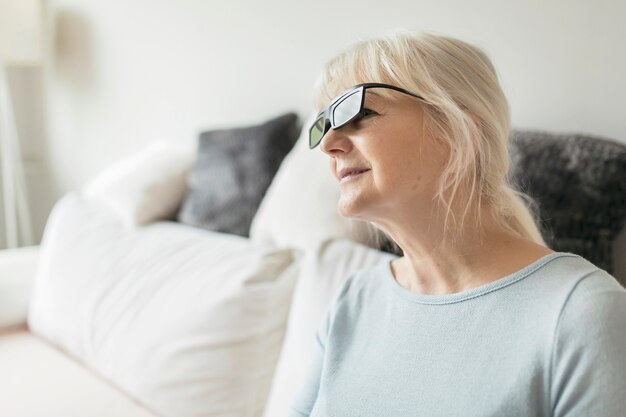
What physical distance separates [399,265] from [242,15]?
1.46m

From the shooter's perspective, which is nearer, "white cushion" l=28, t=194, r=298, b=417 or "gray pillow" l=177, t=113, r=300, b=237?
"white cushion" l=28, t=194, r=298, b=417

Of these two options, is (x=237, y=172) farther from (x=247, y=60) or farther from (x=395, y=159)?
→ (x=395, y=159)

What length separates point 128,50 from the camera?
115 inches

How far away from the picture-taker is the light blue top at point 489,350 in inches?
31.8

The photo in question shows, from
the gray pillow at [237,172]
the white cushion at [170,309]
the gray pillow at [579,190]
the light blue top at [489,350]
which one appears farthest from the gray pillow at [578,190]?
the gray pillow at [237,172]

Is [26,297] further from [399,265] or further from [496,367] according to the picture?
[496,367]

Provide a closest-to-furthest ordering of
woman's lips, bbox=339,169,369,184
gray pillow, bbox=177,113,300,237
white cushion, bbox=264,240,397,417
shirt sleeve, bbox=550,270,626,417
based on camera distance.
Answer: shirt sleeve, bbox=550,270,626,417, woman's lips, bbox=339,169,369,184, white cushion, bbox=264,240,397,417, gray pillow, bbox=177,113,300,237

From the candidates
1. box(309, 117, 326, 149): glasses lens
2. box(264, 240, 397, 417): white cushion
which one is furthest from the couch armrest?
box(309, 117, 326, 149): glasses lens

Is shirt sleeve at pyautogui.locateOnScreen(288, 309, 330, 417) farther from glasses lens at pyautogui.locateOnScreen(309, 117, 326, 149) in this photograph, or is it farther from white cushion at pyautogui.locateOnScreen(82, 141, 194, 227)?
white cushion at pyautogui.locateOnScreen(82, 141, 194, 227)

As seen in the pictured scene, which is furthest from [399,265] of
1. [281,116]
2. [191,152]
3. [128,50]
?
[128,50]

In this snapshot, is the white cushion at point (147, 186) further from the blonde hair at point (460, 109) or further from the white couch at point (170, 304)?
the blonde hair at point (460, 109)

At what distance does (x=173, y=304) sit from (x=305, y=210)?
0.41m

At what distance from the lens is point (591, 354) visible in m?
0.80

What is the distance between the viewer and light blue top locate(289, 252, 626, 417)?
0.81 metres
